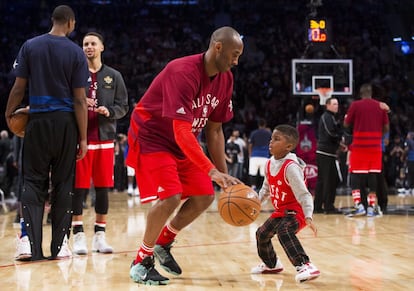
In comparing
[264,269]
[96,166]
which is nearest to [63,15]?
[96,166]

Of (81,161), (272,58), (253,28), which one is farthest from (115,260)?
(253,28)

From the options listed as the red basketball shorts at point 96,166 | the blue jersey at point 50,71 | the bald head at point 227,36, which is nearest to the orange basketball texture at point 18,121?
the blue jersey at point 50,71

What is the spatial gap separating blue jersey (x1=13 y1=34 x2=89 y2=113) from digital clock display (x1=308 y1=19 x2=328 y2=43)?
8.61 m

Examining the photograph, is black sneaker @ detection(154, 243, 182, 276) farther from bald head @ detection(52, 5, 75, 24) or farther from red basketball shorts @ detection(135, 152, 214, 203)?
bald head @ detection(52, 5, 75, 24)

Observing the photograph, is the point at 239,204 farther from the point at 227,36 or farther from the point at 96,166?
the point at 96,166

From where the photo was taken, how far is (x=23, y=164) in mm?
5547

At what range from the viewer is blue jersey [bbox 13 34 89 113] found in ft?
17.9

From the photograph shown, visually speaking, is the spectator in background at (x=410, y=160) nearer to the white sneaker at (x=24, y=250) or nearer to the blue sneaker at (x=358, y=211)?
the blue sneaker at (x=358, y=211)

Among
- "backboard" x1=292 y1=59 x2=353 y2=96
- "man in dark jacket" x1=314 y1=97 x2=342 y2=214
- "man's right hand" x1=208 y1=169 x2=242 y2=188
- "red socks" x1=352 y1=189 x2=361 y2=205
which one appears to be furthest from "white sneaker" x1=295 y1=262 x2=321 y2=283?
"backboard" x1=292 y1=59 x2=353 y2=96

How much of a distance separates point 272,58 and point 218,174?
724 inches

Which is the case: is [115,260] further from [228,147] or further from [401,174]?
[401,174]

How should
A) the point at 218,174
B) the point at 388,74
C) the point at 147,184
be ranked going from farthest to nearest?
1. the point at 388,74
2. the point at 147,184
3. the point at 218,174

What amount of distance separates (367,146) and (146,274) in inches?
234

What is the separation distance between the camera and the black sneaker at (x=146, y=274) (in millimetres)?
4566
